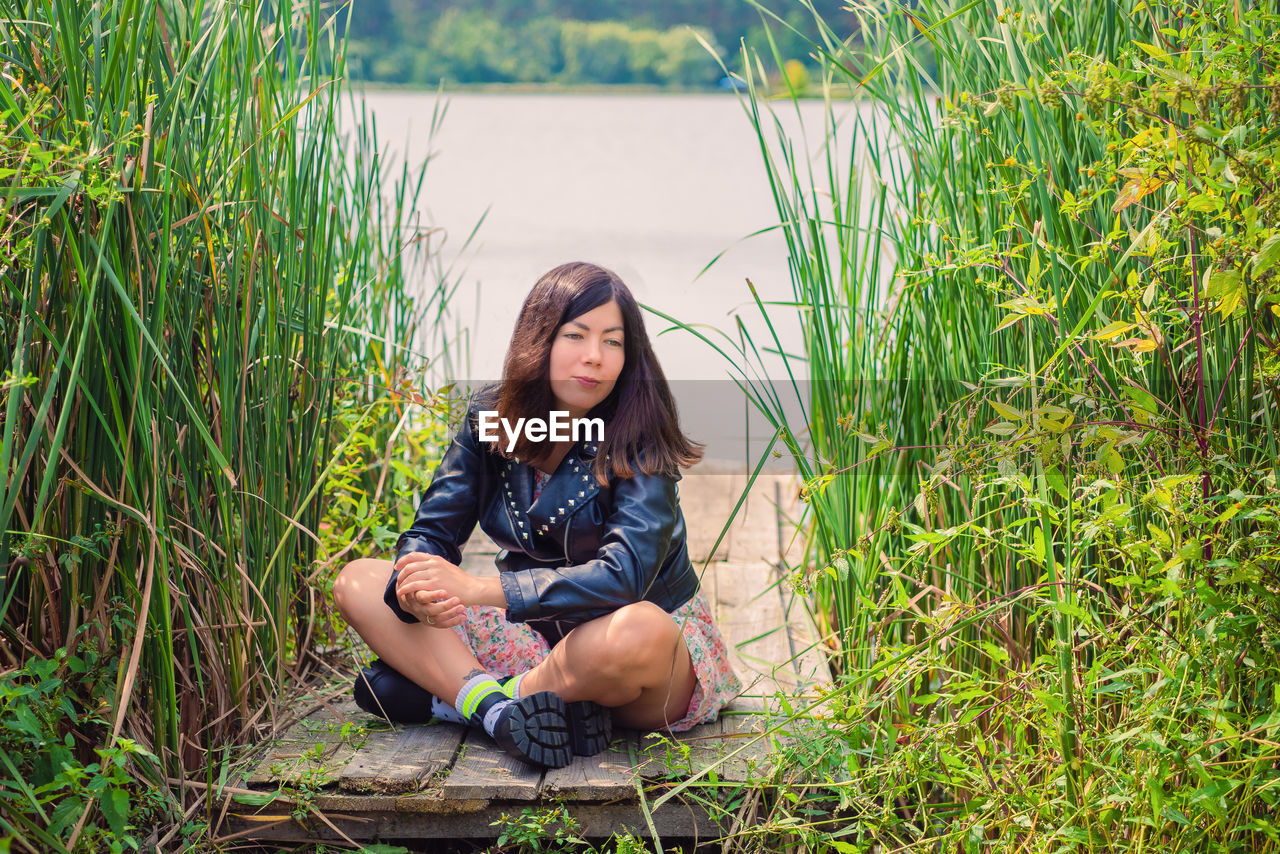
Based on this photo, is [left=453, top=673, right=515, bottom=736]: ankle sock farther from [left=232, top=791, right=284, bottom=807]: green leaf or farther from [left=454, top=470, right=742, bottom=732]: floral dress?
[left=232, top=791, right=284, bottom=807]: green leaf

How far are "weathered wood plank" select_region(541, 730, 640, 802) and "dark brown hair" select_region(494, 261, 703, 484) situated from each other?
47cm

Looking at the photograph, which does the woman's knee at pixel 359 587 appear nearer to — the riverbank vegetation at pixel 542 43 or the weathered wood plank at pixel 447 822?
the weathered wood plank at pixel 447 822

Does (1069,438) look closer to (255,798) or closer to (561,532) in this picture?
(561,532)

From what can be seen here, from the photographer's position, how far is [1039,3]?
72.5 inches

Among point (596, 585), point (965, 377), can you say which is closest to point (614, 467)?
point (596, 585)

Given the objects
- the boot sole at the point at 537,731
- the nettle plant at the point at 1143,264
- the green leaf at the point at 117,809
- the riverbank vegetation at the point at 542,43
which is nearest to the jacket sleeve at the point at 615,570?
the boot sole at the point at 537,731

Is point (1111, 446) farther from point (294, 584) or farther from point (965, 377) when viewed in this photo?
point (294, 584)

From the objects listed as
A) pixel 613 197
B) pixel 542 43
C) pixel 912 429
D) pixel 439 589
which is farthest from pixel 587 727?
pixel 542 43

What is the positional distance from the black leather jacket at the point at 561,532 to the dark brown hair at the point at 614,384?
0.13ft

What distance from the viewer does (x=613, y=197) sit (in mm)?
12055

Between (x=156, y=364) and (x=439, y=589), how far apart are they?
21.7 inches

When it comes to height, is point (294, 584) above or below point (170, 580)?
below

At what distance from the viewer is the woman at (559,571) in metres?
1.75

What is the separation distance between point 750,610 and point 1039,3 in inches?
56.9
